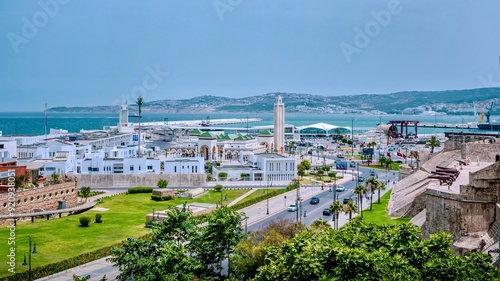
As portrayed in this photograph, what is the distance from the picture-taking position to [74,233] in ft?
145

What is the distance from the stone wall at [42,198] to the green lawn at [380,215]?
3244 centimetres

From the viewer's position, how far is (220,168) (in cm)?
8331

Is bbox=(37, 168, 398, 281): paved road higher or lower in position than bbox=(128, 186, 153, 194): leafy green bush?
lower

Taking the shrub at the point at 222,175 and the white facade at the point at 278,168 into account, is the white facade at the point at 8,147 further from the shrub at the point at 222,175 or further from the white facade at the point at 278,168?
the white facade at the point at 278,168

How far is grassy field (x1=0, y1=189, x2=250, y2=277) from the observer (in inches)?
1486

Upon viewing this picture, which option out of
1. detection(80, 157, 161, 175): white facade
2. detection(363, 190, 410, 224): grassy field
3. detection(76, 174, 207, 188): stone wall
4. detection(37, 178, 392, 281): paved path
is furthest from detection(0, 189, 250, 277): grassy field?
detection(363, 190, 410, 224): grassy field

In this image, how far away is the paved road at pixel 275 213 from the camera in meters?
34.6

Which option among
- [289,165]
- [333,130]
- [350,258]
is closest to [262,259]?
[350,258]

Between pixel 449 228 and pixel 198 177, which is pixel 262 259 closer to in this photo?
pixel 449 228

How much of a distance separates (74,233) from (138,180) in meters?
28.5

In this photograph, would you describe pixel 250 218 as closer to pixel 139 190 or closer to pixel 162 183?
pixel 162 183
